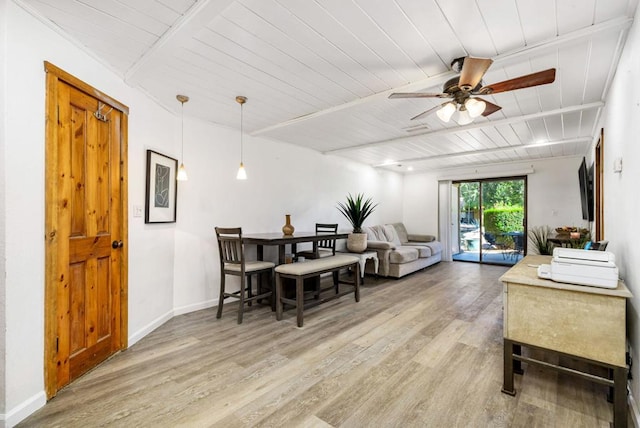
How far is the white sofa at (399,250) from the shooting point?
5.35 metres

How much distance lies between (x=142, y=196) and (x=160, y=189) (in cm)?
27

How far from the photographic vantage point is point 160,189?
10.1ft

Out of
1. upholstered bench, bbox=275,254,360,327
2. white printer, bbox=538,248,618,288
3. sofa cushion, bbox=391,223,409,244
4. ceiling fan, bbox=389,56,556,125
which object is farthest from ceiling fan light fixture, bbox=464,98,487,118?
sofa cushion, bbox=391,223,409,244

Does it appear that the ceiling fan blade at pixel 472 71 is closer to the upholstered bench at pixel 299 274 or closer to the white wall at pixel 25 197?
the upholstered bench at pixel 299 274

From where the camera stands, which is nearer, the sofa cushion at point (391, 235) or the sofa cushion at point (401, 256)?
the sofa cushion at point (401, 256)

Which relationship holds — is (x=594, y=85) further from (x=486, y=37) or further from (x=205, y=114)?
(x=205, y=114)

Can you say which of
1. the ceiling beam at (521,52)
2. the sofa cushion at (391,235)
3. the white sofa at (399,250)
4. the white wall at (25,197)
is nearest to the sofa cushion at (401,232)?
the white sofa at (399,250)

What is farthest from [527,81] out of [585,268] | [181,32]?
[181,32]

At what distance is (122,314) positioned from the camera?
2551 mm

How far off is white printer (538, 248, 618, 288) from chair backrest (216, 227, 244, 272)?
8.84 ft

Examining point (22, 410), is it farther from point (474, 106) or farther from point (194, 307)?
point (474, 106)

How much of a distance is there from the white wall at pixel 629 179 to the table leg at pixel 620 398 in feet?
0.26

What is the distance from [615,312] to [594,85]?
2164 mm

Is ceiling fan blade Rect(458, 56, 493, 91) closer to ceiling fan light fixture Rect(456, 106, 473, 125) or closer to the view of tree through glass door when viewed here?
ceiling fan light fixture Rect(456, 106, 473, 125)
